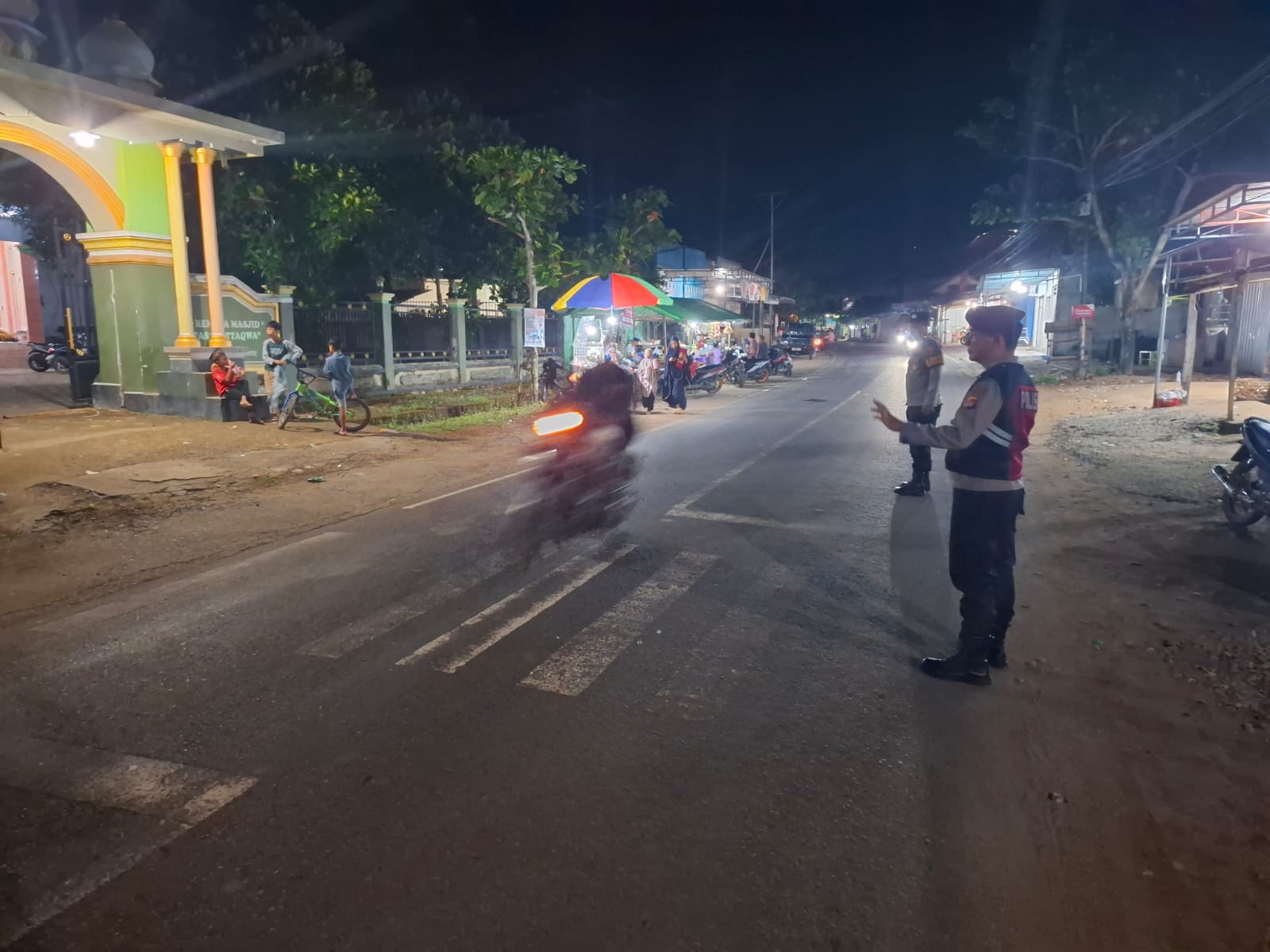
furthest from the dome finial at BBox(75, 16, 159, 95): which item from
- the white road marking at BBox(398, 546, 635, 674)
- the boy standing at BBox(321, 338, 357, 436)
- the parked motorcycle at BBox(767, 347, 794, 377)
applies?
the parked motorcycle at BBox(767, 347, 794, 377)

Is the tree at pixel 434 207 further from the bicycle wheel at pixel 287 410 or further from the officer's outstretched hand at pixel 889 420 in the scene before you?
the officer's outstretched hand at pixel 889 420

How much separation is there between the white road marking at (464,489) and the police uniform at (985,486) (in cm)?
602

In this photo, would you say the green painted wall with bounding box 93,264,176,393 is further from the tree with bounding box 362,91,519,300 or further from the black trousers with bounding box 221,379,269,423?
the tree with bounding box 362,91,519,300

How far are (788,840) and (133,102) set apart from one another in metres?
14.4

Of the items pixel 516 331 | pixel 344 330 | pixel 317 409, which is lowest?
pixel 317 409

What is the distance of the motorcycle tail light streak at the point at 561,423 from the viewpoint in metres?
11.8

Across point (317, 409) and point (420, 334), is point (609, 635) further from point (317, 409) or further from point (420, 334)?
point (420, 334)

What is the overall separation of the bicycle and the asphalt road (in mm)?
7667

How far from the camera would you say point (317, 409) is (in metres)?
15.8

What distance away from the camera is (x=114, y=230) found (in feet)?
47.3

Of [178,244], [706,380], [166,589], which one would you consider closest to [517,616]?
[166,589]

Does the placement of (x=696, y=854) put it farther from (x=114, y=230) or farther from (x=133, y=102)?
(x=114, y=230)

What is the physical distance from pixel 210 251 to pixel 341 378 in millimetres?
4152

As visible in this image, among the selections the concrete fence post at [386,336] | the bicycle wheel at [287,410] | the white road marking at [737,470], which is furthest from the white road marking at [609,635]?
the concrete fence post at [386,336]
